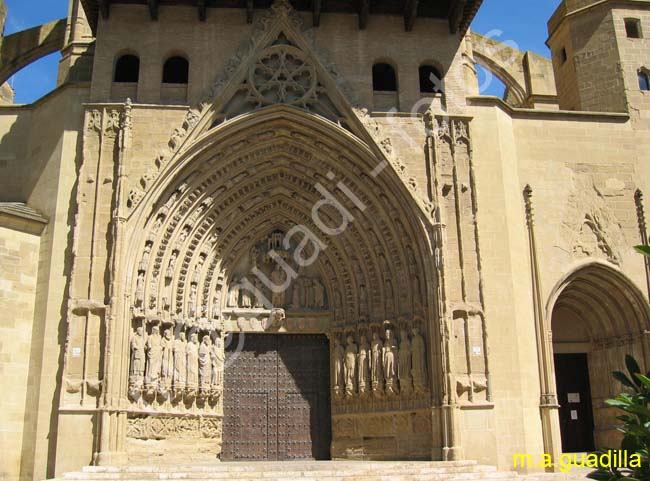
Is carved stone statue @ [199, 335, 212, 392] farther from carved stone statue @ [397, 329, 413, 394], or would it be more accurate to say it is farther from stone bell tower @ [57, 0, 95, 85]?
stone bell tower @ [57, 0, 95, 85]

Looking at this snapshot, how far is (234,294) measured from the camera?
14.1m

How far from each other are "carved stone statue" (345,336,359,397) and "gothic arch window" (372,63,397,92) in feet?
16.9

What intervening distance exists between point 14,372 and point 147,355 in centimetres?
217

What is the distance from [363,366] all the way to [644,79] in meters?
8.39

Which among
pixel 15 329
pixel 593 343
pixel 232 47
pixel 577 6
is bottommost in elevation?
pixel 593 343

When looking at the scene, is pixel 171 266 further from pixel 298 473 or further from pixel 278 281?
pixel 298 473

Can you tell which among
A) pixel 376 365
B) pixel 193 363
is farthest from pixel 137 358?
pixel 376 365

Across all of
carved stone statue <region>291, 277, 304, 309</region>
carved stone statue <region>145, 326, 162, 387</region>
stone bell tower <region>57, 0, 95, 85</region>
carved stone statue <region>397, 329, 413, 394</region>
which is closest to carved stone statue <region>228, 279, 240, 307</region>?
carved stone statue <region>291, 277, 304, 309</region>

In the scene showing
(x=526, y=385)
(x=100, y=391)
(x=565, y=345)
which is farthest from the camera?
(x=565, y=345)

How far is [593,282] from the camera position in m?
14.0

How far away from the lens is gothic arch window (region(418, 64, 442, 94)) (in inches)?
558

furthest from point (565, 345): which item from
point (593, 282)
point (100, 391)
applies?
point (100, 391)

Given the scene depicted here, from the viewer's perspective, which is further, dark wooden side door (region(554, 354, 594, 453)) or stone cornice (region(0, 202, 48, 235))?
dark wooden side door (region(554, 354, 594, 453))

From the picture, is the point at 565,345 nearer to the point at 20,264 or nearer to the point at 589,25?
the point at 589,25
